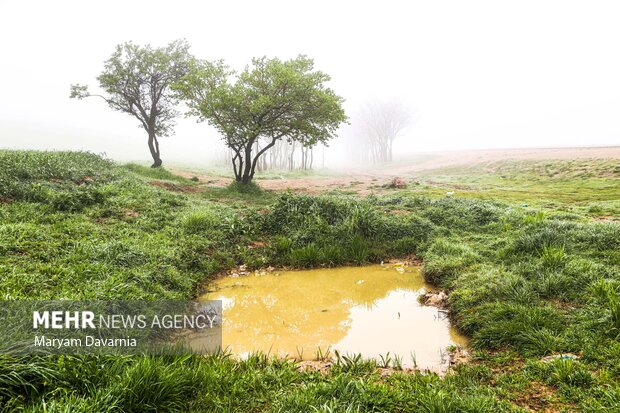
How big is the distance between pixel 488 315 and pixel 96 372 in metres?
5.83

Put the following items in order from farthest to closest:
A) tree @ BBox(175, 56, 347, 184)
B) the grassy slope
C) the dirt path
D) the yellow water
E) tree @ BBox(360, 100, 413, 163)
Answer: tree @ BBox(360, 100, 413, 163)
the dirt path
tree @ BBox(175, 56, 347, 184)
the yellow water
the grassy slope

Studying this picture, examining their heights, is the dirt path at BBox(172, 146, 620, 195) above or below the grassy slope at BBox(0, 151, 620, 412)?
above

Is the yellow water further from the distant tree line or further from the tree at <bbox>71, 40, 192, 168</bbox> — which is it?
the tree at <bbox>71, 40, 192, 168</bbox>

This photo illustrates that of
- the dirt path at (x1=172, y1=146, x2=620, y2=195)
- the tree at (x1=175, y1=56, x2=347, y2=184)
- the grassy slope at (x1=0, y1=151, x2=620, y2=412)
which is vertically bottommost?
the grassy slope at (x1=0, y1=151, x2=620, y2=412)

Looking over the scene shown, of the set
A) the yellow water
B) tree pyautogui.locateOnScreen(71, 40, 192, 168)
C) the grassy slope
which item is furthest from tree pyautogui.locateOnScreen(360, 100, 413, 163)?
the yellow water

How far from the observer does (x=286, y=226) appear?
1099cm

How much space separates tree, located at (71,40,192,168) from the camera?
81.5 feet

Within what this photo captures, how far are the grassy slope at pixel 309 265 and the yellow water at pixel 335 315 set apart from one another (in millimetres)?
566

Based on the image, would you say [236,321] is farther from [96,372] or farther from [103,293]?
[96,372]

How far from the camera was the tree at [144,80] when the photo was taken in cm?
2483

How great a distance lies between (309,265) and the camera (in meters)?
9.27

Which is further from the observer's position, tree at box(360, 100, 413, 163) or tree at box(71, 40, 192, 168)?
tree at box(360, 100, 413, 163)

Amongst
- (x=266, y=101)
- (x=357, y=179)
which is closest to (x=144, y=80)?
(x=266, y=101)

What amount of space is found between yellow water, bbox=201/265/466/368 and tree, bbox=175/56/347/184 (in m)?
12.5
